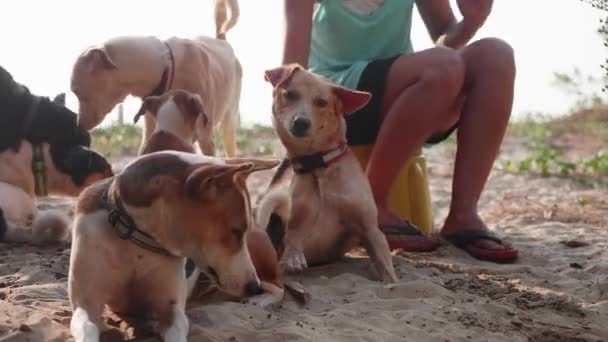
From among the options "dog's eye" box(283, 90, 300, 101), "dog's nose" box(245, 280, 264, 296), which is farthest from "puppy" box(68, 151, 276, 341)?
"dog's eye" box(283, 90, 300, 101)

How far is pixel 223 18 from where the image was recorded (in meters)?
6.67

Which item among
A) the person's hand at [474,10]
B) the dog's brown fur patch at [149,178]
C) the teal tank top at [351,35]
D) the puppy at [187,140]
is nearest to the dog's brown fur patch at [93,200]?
the dog's brown fur patch at [149,178]

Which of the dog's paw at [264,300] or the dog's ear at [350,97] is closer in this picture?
the dog's paw at [264,300]

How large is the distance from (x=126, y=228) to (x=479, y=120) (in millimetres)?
2441

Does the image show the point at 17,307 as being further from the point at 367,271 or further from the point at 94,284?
the point at 367,271

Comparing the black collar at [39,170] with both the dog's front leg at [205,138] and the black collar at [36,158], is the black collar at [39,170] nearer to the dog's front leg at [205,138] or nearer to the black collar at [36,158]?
the black collar at [36,158]

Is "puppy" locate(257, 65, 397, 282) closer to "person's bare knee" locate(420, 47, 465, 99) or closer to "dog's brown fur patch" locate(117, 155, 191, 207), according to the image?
"person's bare knee" locate(420, 47, 465, 99)

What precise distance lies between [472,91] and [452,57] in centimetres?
22

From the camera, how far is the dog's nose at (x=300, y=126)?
406 centimetres

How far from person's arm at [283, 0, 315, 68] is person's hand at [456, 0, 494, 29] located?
898 millimetres

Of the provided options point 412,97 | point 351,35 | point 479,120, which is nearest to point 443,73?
point 412,97

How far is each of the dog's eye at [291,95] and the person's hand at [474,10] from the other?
4.63ft

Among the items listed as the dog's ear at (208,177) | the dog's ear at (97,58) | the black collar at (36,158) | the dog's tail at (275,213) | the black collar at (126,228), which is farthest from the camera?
the dog's ear at (97,58)

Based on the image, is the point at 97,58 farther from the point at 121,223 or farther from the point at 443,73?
the point at 121,223
